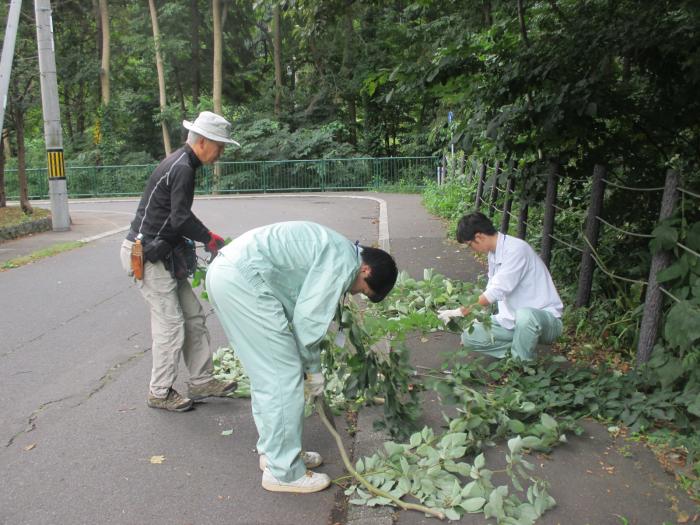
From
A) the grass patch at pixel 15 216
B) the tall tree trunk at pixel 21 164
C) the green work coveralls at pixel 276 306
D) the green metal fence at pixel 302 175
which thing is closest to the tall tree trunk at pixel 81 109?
the green metal fence at pixel 302 175

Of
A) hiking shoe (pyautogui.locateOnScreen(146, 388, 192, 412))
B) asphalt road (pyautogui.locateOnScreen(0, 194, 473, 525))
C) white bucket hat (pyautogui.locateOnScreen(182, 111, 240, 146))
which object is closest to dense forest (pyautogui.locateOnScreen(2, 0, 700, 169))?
white bucket hat (pyautogui.locateOnScreen(182, 111, 240, 146))

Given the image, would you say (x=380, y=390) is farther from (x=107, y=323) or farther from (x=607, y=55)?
(x=107, y=323)

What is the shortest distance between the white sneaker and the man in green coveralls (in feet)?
0.32

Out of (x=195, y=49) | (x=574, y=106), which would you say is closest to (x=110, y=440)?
(x=574, y=106)

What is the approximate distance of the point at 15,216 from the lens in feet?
53.2

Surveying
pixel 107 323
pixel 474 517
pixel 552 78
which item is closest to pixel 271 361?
pixel 474 517

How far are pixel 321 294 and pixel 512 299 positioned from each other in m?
2.38

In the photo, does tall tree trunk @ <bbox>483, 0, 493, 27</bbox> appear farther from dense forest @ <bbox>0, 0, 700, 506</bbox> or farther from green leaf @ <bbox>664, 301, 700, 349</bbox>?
green leaf @ <bbox>664, 301, 700, 349</bbox>

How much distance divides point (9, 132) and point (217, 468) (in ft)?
55.4

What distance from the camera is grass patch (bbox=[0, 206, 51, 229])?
1472 centimetres

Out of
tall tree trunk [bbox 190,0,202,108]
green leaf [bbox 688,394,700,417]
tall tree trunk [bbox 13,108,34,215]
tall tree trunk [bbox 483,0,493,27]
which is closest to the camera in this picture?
green leaf [bbox 688,394,700,417]

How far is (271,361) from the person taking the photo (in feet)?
10.9

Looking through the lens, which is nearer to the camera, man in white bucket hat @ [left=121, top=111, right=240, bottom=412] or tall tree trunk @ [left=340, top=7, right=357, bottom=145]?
man in white bucket hat @ [left=121, top=111, right=240, bottom=412]

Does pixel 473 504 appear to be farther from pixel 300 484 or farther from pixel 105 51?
pixel 105 51
